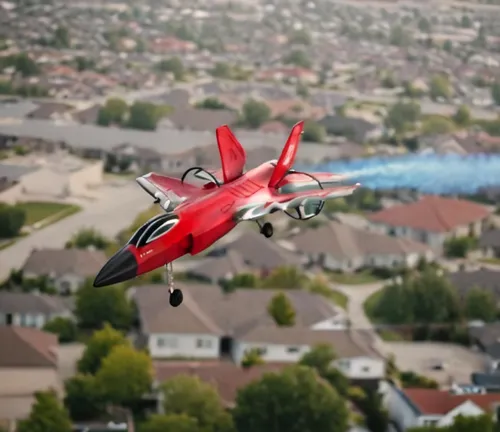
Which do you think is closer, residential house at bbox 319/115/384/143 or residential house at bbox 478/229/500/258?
residential house at bbox 478/229/500/258

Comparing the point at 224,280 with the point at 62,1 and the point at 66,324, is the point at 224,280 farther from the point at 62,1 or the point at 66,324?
the point at 62,1

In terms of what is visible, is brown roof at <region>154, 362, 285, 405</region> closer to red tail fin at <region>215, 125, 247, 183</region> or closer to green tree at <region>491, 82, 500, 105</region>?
red tail fin at <region>215, 125, 247, 183</region>

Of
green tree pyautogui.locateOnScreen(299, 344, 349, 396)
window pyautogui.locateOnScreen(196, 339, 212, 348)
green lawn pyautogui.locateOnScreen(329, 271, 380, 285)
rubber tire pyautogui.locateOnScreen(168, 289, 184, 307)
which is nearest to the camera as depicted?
rubber tire pyautogui.locateOnScreen(168, 289, 184, 307)

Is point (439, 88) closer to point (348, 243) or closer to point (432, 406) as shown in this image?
point (348, 243)

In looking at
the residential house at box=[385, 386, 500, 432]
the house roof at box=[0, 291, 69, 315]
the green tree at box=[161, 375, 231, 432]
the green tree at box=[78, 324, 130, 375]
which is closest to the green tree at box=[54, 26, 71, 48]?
the house roof at box=[0, 291, 69, 315]

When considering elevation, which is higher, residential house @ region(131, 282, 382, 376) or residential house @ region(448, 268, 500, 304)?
residential house @ region(131, 282, 382, 376)

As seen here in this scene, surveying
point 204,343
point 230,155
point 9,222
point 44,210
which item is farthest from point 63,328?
point 230,155

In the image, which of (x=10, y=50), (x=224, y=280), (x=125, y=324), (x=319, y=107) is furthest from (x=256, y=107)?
(x=125, y=324)

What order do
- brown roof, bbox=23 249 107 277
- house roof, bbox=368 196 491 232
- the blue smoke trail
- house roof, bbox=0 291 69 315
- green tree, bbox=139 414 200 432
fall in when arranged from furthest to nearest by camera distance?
house roof, bbox=368 196 491 232, brown roof, bbox=23 249 107 277, house roof, bbox=0 291 69 315, green tree, bbox=139 414 200 432, the blue smoke trail
